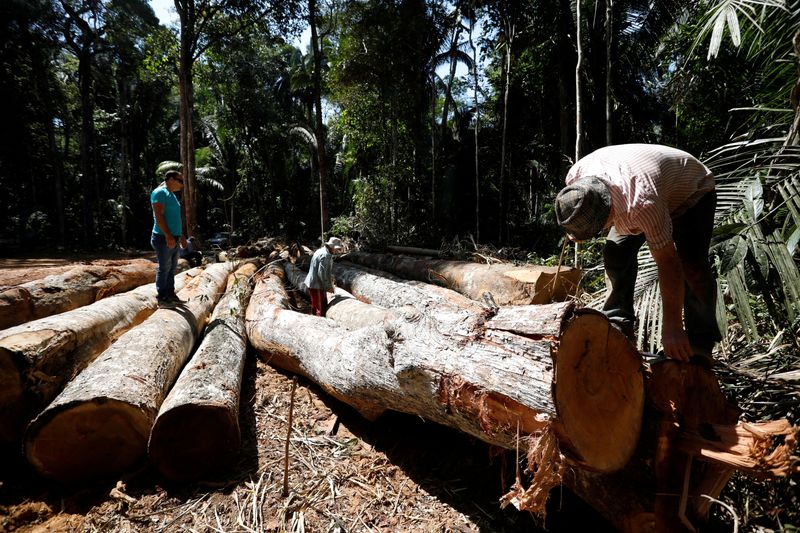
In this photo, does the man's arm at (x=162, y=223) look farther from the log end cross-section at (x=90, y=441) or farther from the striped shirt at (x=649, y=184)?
the striped shirt at (x=649, y=184)

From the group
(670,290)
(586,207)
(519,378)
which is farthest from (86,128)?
(670,290)

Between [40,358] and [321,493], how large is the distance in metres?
2.11

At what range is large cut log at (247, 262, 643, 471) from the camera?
62.1 inches

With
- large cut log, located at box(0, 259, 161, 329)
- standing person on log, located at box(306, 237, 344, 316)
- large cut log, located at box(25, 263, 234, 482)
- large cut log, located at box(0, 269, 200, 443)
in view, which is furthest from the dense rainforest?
large cut log, located at box(0, 259, 161, 329)

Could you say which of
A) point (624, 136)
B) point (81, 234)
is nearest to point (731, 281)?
point (624, 136)

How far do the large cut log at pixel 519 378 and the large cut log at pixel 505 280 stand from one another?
1239 millimetres

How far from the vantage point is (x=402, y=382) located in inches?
88.7

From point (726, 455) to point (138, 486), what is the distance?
9.81ft

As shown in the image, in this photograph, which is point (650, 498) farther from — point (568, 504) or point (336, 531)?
point (336, 531)

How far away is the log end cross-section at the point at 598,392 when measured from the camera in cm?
156

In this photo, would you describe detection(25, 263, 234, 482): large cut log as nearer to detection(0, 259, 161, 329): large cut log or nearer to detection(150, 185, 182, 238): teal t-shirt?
detection(0, 259, 161, 329): large cut log

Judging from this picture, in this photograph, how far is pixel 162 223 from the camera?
4680 mm

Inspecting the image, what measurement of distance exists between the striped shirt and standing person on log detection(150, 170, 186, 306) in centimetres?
444

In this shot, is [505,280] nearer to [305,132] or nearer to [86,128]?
[305,132]
